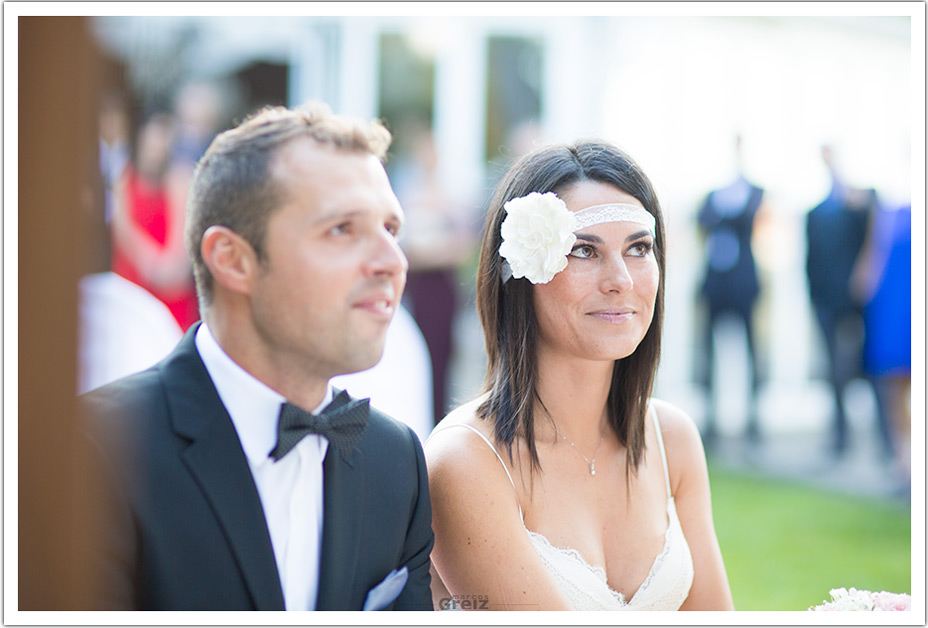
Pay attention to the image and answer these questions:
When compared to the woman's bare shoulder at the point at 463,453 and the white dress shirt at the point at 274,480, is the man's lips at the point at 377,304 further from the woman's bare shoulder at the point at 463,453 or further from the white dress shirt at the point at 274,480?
the woman's bare shoulder at the point at 463,453

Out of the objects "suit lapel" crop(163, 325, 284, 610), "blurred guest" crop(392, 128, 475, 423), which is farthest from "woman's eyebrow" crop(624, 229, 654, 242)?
"blurred guest" crop(392, 128, 475, 423)

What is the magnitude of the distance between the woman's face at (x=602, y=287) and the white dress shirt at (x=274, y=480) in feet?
3.05

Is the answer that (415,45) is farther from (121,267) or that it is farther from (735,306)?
(121,267)

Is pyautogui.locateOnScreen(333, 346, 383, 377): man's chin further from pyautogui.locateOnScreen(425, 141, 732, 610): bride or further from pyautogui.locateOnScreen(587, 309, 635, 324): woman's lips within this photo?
pyautogui.locateOnScreen(587, 309, 635, 324): woman's lips

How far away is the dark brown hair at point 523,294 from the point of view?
8.48ft

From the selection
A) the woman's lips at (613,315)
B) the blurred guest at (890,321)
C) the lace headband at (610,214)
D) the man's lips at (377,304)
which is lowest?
the blurred guest at (890,321)

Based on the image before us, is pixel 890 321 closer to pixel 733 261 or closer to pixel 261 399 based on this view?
pixel 733 261

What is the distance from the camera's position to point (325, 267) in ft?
5.96

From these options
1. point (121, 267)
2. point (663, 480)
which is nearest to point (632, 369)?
point (663, 480)

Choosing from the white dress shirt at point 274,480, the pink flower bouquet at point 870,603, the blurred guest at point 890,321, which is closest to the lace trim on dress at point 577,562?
the pink flower bouquet at point 870,603

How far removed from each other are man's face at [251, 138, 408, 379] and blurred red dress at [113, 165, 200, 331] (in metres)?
3.33

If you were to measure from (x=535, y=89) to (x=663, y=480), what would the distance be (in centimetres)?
730

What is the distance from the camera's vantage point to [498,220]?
2650 mm

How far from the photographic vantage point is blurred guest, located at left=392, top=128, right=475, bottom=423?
22.5 feet
